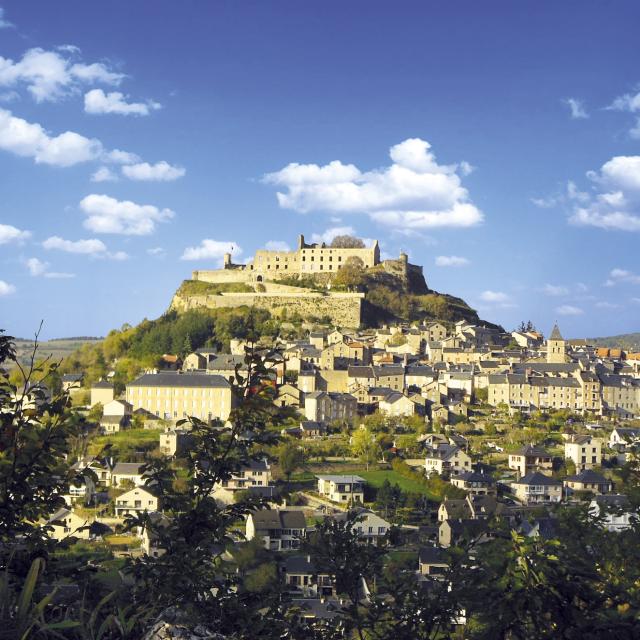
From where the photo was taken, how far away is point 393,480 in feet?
109

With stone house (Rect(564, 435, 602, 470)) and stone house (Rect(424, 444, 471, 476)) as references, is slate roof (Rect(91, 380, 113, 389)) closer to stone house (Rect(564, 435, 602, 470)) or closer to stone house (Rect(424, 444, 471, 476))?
stone house (Rect(424, 444, 471, 476))

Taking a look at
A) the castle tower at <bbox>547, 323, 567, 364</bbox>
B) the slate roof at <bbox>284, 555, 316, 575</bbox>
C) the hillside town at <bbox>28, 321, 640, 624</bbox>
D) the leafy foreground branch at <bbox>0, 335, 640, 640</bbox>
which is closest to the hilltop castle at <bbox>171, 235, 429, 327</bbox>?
the hillside town at <bbox>28, 321, 640, 624</bbox>

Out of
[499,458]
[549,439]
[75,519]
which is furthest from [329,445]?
[75,519]

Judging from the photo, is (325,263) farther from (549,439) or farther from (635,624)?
(635,624)

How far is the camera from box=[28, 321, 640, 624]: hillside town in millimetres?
26859

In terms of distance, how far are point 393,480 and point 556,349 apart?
24.9 meters

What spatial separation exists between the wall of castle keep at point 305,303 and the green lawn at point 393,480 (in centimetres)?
2603

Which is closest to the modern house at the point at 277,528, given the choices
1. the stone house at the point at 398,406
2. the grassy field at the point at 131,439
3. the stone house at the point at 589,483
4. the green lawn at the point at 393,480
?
the green lawn at the point at 393,480

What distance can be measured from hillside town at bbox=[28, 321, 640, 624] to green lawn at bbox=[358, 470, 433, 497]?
0.11 meters

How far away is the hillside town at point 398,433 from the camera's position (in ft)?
88.1

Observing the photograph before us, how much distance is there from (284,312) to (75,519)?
33496mm

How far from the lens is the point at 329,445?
37625 mm

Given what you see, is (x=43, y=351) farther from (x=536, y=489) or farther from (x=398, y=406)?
(x=536, y=489)

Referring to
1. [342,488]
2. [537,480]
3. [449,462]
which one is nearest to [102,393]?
[342,488]
